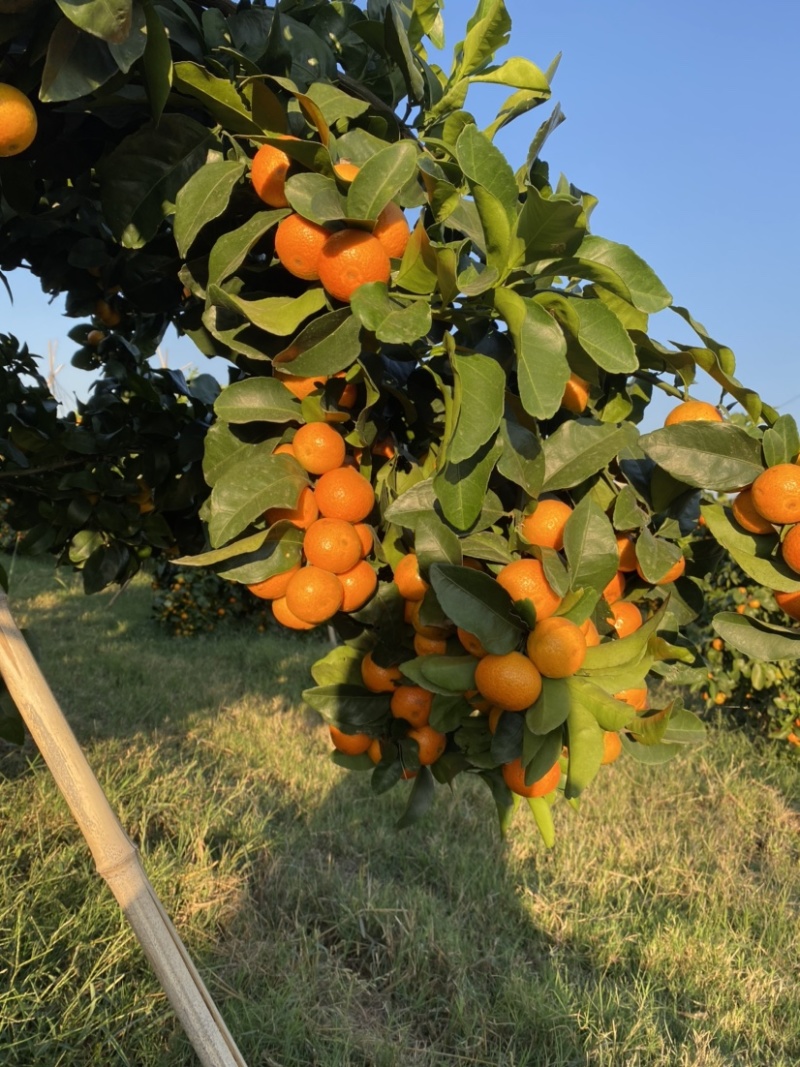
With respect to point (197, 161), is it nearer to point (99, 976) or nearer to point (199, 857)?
point (99, 976)

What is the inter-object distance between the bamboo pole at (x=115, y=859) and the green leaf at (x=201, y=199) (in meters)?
0.44

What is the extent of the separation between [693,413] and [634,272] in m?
0.16

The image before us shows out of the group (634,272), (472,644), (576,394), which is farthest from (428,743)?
(634,272)

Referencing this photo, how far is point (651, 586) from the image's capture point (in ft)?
2.63

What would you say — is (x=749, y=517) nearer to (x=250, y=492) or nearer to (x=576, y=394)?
(x=576, y=394)

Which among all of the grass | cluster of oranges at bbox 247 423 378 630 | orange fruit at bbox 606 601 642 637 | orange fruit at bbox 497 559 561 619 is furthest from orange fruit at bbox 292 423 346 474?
the grass

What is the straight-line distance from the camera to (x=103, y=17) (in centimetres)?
57

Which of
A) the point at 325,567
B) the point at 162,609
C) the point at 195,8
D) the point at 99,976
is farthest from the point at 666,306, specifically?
the point at 162,609

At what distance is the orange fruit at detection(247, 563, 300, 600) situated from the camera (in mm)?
768

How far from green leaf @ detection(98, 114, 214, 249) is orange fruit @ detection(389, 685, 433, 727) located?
56 centimetres

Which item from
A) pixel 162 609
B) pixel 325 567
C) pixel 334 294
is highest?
pixel 334 294

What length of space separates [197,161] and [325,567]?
44cm

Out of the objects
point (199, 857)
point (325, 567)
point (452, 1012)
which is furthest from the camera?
point (199, 857)

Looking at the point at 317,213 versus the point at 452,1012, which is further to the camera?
the point at 452,1012
